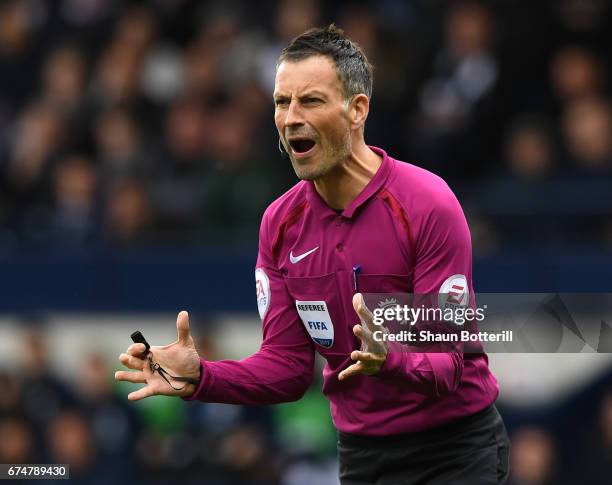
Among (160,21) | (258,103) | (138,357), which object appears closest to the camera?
(138,357)

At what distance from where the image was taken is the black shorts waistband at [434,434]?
462 cm

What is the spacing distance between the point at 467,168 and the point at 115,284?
2840mm

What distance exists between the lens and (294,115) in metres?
4.46

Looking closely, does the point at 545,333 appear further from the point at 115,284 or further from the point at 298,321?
the point at 115,284

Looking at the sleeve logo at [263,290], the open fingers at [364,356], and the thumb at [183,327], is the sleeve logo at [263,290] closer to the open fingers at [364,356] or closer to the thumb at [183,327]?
the thumb at [183,327]

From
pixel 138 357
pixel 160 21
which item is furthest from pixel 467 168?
pixel 138 357

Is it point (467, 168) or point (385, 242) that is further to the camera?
point (467, 168)

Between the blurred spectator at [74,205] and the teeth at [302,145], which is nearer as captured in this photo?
the teeth at [302,145]

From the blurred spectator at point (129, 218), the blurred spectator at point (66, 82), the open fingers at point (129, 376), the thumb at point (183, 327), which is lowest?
the open fingers at point (129, 376)

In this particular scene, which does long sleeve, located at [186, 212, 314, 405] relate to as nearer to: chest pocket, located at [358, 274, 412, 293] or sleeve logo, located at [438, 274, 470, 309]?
chest pocket, located at [358, 274, 412, 293]

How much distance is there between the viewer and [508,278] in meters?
8.89

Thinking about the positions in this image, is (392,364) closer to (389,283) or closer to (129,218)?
(389,283)

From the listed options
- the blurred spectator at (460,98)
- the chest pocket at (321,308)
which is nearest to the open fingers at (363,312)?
the chest pocket at (321,308)

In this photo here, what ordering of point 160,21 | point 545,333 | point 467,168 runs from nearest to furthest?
point 545,333 < point 467,168 < point 160,21
